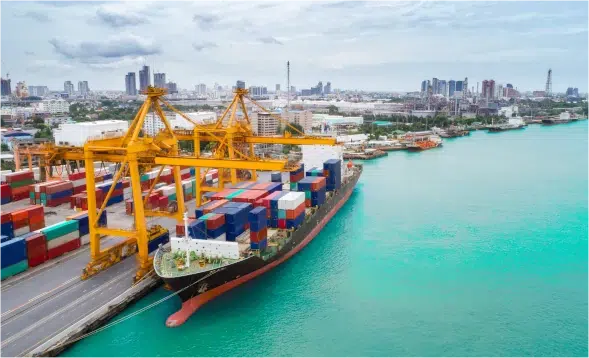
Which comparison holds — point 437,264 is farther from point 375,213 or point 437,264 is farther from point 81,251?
point 81,251

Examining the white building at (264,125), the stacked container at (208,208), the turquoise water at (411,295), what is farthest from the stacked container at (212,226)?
the white building at (264,125)

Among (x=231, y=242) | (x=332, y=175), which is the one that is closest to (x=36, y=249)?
(x=231, y=242)

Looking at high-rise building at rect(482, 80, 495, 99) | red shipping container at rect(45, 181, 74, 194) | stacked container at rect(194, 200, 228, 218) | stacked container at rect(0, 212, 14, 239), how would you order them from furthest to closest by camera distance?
high-rise building at rect(482, 80, 495, 99) < red shipping container at rect(45, 181, 74, 194) < stacked container at rect(194, 200, 228, 218) < stacked container at rect(0, 212, 14, 239)

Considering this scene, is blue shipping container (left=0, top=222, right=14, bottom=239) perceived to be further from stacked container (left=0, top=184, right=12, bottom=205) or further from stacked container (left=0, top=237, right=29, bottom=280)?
stacked container (left=0, top=184, right=12, bottom=205)

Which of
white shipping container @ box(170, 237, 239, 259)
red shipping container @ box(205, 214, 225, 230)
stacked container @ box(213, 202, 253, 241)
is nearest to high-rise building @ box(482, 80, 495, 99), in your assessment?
stacked container @ box(213, 202, 253, 241)

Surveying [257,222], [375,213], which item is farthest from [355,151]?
[257,222]

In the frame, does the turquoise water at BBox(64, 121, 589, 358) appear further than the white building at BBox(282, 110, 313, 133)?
No

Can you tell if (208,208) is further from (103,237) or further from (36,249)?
(36,249)
